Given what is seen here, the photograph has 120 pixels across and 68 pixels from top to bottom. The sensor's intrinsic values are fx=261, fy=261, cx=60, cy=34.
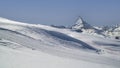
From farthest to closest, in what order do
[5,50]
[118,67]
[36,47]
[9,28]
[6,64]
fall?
[9,28] → [36,47] → [118,67] → [5,50] → [6,64]

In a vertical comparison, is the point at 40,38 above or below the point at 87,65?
above

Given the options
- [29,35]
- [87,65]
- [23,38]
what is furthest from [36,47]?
[87,65]

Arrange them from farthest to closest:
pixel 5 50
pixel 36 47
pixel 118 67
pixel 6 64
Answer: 1. pixel 36 47
2. pixel 118 67
3. pixel 5 50
4. pixel 6 64

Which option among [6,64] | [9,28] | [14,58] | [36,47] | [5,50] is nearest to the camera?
[6,64]

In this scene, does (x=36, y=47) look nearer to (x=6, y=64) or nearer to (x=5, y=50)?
(x=5, y=50)

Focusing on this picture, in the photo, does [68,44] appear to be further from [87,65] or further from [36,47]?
[87,65]

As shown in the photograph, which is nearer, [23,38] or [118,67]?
[118,67]

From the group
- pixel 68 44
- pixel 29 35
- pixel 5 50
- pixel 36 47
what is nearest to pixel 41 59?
pixel 5 50

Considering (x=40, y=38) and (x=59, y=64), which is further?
(x=40, y=38)

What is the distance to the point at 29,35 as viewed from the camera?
2556cm

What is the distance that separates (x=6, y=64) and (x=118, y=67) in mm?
9432

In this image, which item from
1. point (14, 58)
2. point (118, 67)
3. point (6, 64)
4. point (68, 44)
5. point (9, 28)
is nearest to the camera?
point (6, 64)

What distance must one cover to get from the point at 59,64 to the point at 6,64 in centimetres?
360

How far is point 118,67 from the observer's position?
2038cm
